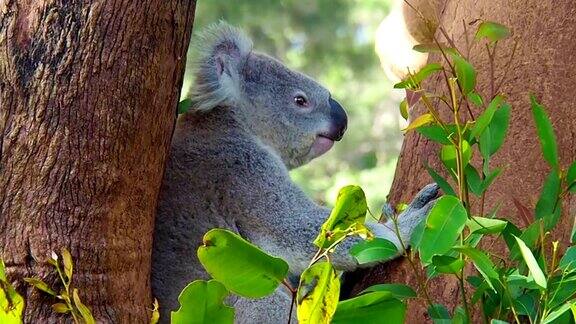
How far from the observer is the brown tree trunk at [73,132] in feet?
5.66

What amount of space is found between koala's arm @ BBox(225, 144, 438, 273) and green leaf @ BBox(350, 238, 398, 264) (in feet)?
3.40

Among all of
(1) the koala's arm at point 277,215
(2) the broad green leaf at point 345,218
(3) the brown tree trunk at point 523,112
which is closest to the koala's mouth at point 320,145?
(1) the koala's arm at point 277,215

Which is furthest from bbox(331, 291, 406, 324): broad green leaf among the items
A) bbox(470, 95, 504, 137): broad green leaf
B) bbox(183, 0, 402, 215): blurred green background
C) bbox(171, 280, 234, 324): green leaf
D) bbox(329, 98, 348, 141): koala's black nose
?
bbox(183, 0, 402, 215): blurred green background

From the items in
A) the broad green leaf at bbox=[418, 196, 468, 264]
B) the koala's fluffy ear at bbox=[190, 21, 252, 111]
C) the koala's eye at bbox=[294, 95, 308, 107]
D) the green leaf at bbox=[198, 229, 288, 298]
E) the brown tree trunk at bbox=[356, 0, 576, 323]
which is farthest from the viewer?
the koala's eye at bbox=[294, 95, 308, 107]

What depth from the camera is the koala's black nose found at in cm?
315

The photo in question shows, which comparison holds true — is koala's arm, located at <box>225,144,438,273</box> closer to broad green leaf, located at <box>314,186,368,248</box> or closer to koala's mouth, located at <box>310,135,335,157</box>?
koala's mouth, located at <box>310,135,335,157</box>

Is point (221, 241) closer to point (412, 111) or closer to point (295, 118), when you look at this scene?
point (412, 111)

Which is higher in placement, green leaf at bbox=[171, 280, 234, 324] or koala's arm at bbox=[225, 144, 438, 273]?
koala's arm at bbox=[225, 144, 438, 273]

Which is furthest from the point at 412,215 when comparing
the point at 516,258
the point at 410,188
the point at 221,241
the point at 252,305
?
the point at 221,241

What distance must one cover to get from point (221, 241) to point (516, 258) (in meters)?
0.54

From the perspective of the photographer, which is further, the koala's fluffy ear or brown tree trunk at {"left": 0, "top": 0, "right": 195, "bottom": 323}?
the koala's fluffy ear

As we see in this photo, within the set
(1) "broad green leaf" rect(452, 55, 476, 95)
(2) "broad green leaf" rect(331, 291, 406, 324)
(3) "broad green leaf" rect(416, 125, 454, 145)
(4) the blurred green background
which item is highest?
(4) the blurred green background

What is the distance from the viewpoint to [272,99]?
3.12 metres

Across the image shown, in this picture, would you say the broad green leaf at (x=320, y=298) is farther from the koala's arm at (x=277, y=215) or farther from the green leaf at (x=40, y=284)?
the koala's arm at (x=277, y=215)
